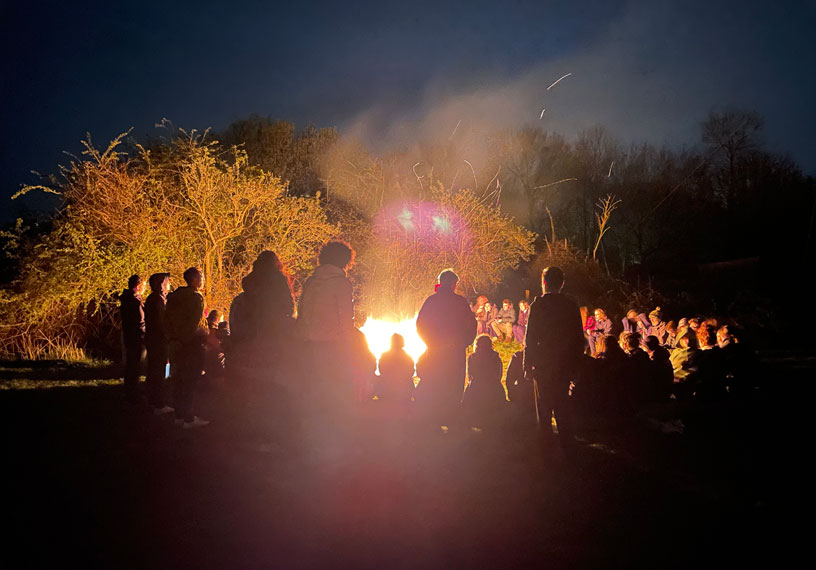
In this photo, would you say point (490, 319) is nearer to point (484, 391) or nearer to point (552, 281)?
point (484, 391)

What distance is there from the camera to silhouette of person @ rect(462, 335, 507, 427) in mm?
5742

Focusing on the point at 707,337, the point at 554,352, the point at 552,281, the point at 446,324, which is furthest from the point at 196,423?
the point at 707,337

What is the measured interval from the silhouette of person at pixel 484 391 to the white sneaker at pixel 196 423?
2909 millimetres

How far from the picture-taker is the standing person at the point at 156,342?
6.00 m

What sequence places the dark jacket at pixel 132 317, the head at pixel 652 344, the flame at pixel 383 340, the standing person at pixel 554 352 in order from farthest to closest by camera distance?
1. the flame at pixel 383 340
2. the head at pixel 652 344
3. the dark jacket at pixel 132 317
4. the standing person at pixel 554 352

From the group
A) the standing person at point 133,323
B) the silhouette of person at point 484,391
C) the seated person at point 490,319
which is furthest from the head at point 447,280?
the seated person at point 490,319

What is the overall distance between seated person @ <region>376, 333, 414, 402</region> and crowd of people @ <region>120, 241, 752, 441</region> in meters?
0.01

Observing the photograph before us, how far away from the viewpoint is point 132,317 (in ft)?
20.5

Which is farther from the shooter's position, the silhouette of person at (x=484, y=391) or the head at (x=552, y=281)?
the silhouette of person at (x=484, y=391)

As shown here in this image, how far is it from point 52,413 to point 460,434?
5056mm

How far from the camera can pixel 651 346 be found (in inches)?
253

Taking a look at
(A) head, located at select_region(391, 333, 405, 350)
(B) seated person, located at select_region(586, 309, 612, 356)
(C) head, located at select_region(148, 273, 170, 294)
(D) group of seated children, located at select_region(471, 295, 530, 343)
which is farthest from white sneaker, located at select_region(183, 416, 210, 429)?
(D) group of seated children, located at select_region(471, 295, 530, 343)

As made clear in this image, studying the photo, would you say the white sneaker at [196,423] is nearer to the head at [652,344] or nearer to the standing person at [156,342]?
the standing person at [156,342]

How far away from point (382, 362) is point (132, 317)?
3.16 m
